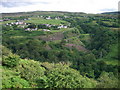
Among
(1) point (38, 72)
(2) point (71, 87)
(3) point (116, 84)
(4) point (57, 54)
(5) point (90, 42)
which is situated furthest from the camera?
(5) point (90, 42)

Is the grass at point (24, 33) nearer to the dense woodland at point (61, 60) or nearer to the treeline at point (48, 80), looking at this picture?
the dense woodland at point (61, 60)

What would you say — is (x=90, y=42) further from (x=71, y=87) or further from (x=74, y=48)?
(x=71, y=87)

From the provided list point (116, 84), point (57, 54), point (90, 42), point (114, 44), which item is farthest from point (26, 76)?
point (90, 42)

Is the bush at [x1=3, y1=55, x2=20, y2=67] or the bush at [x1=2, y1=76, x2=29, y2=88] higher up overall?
the bush at [x1=3, y1=55, x2=20, y2=67]

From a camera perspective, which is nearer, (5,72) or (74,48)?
(5,72)

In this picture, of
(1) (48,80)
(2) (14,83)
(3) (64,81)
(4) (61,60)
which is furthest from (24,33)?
(3) (64,81)

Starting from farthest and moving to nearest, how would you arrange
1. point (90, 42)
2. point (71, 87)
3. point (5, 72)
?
point (90, 42) < point (5, 72) < point (71, 87)

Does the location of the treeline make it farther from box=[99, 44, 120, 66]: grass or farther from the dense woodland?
box=[99, 44, 120, 66]: grass

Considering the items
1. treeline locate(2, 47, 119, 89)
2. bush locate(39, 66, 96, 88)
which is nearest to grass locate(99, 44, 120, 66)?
treeline locate(2, 47, 119, 89)
